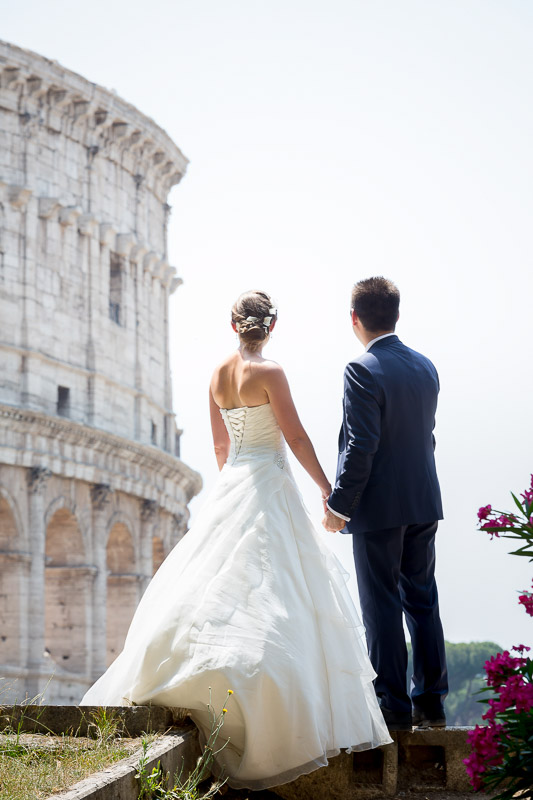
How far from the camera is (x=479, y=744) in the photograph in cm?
393

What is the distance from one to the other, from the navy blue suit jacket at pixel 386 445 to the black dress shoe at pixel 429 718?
85 centimetres

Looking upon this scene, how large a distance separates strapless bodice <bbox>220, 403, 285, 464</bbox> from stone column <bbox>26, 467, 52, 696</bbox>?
19.2 metres

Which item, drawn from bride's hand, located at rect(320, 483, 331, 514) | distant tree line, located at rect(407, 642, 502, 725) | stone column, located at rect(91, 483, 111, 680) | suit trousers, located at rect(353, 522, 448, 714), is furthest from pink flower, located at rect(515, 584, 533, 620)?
distant tree line, located at rect(407, 642, 502, 725)

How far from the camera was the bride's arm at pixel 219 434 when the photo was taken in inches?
252

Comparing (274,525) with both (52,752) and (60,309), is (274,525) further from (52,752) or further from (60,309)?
(60,309)

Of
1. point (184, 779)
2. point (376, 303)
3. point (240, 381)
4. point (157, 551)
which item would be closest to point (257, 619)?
point (184, 779)

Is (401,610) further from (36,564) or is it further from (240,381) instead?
(36,564)

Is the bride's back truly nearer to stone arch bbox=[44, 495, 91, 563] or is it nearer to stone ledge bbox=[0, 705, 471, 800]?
stone ledge bbox=[0, 705, 471, 800]

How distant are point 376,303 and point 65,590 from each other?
21875 mm

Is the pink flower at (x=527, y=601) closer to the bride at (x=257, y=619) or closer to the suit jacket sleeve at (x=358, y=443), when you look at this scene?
the bride at (x=257, y=619)

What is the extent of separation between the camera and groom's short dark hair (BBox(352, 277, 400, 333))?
241 inches

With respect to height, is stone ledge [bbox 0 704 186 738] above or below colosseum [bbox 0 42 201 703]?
below

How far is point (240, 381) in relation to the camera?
614cm

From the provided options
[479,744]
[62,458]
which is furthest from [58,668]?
[479,744]
